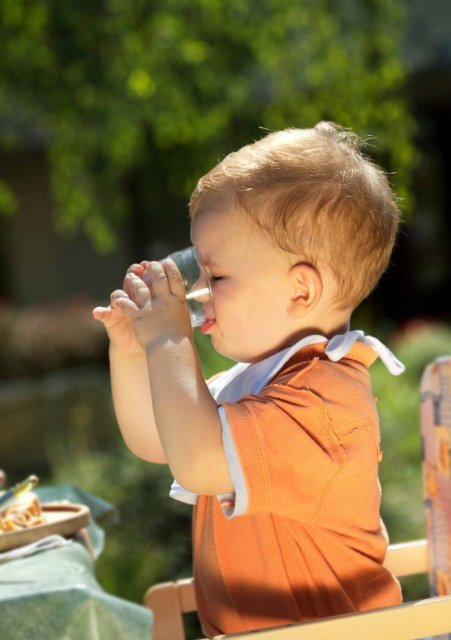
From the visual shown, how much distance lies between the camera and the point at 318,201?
1.76m

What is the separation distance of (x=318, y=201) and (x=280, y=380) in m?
0.33

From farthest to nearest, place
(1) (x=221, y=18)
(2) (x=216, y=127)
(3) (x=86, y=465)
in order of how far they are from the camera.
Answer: (2) (x=216, y=127) → (1) (x=221, y=18) → (3) (x=86, y=465)

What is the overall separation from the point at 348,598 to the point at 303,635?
10.1 inches

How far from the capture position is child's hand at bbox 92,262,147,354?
1.83 meters

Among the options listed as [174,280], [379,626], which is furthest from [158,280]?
[379,626]

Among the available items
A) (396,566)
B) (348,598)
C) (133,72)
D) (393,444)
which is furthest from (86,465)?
(348,598)

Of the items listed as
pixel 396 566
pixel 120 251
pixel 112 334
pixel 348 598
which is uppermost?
pixel 112 334

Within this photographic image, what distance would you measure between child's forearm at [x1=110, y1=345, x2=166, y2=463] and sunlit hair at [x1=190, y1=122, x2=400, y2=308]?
354mm

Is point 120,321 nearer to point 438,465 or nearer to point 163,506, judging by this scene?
point 438,465

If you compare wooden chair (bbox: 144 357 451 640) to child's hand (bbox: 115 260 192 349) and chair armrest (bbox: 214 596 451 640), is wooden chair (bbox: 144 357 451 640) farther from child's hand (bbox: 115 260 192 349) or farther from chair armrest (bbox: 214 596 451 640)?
child's hand (bbox: 115 260 192 349)

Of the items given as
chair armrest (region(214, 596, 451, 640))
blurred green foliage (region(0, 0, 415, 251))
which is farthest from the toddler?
blurred green foliage (region(0, 0, 415, 251))

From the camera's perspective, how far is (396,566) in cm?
229

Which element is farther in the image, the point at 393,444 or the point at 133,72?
the point at 133,72

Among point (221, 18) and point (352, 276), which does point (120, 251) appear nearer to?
point (221, 18)
